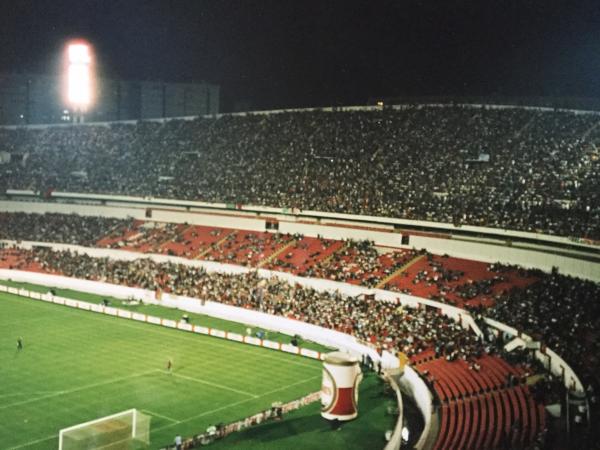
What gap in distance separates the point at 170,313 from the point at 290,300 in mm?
9047

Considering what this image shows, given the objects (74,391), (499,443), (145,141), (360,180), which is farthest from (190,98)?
(499,443)

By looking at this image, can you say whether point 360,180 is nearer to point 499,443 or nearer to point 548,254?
point 548,254

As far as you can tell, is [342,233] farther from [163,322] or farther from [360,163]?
[163,322]

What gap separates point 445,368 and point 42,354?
21.3 m

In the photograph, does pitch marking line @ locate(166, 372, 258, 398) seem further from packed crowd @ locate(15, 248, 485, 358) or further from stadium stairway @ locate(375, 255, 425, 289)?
stadium stairway @ locate(375, 255, 425, 289)

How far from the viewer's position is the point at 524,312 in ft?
115

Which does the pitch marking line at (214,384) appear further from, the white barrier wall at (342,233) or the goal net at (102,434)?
the white barrier wall at (342,233)

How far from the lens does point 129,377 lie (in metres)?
35.7

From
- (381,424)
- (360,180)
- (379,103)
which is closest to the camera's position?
(381,424)

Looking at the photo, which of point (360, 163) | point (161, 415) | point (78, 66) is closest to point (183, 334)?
point (161, 415)

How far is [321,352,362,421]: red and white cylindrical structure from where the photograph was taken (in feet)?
85.9

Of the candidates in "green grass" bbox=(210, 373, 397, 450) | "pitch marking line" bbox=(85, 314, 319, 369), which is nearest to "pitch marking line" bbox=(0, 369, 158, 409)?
"pitch marking line" bbox=(85, 314, 319, 369)

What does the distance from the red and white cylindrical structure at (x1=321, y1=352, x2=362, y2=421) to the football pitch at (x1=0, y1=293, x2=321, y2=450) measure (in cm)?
538

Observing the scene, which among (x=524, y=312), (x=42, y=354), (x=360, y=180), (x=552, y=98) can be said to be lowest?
(x=42, y=354)
